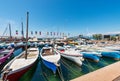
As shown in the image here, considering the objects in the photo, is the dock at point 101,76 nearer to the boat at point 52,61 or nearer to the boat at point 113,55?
the boat at point 52,61

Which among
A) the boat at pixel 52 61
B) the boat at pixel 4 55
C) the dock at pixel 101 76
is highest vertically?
the dock at pixel 101 76

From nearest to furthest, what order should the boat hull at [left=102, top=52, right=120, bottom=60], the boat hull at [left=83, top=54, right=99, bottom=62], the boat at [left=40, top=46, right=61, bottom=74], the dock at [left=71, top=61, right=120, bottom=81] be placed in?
the dock at [left=71, top=61, right=120, bottom=81] → the boat at [left=40, top=46, right=61, bottom=74] → the boat hull at [left=83, top=54, right=99, bottom=62] → the boat hull at [left=102, top=52, right=120, bottom=60]

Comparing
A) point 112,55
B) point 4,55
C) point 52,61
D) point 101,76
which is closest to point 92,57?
point 112,55

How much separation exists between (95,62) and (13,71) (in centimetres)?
1308

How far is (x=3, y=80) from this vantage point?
7527 mm

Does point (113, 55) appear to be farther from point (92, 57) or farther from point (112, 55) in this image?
point (92, 57)

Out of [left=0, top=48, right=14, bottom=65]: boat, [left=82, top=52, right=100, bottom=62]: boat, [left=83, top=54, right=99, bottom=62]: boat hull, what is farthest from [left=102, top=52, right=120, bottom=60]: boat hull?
[left=0, top=48, right=14, bottom=65]: boat

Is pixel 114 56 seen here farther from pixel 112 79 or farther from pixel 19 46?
pixel 19 46

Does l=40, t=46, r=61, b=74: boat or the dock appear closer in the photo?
the dock

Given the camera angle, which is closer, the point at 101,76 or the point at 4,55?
the point at 101,76

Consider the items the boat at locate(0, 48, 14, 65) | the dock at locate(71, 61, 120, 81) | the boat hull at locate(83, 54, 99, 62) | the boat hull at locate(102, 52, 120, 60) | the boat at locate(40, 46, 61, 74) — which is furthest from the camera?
the boat hull at locate(102, 52, 120, 60)

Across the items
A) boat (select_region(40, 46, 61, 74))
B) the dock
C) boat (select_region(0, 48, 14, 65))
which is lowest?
boat (select_region(0, 48, 14, 65))

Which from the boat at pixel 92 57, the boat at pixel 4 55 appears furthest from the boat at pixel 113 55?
the boat at pixel 4 55

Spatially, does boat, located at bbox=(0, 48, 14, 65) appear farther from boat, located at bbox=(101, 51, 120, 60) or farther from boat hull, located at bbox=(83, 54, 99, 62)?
boat, located at bbox=(101, 51, 120, 60)
